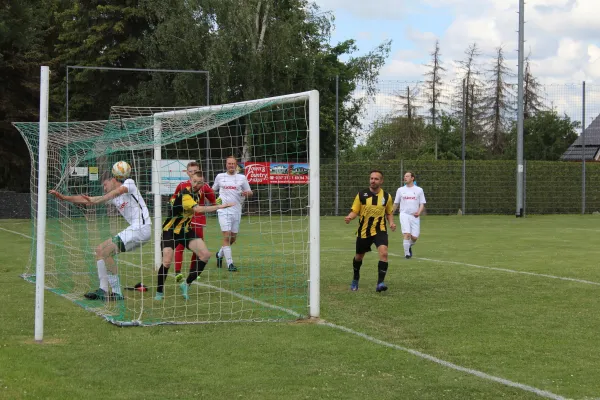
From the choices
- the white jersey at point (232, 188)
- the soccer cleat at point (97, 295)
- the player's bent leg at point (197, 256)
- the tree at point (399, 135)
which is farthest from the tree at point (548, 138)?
the soccer cleat at point (97, 295)

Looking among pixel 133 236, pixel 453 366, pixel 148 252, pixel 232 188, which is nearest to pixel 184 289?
pixel 133 236

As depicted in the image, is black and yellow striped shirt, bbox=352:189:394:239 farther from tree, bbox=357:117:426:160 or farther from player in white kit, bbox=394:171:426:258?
tree, bbox=357:117:426:160

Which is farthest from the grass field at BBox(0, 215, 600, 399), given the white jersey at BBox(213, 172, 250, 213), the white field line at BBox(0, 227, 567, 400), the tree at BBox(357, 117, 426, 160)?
the tree at BBox(357, 117, 426, 160)

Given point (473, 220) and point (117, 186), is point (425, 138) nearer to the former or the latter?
point (473, 220)

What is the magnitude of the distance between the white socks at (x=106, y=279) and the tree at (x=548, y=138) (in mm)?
45672

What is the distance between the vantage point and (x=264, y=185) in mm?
26922

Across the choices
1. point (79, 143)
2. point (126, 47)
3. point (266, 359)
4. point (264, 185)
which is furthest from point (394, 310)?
point (126, 47)

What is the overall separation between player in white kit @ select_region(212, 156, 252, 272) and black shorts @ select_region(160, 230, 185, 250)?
138 inches

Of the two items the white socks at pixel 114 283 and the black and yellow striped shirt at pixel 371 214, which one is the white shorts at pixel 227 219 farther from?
the white socks at pixel 114 283

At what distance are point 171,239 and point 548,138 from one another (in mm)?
48387

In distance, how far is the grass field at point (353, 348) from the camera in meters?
6.25

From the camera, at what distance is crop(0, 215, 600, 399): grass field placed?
20.5ft

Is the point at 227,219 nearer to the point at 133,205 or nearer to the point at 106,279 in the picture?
the point at 133,205

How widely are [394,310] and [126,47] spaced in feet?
113
